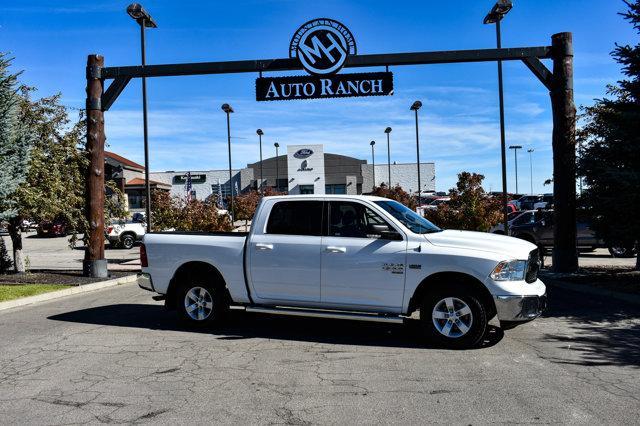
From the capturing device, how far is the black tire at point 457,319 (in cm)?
641

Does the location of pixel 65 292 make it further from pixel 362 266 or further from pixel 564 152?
pixel 564 152

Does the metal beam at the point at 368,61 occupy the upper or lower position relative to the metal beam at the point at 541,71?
upper

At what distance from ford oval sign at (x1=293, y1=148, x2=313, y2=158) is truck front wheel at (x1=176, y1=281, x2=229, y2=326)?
5479cm

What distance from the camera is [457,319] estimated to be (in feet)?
21.3

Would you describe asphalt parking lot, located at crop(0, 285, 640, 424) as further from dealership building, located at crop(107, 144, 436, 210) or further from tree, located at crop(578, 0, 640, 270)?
dealership building, located at crop(107, 144, 436, 210)

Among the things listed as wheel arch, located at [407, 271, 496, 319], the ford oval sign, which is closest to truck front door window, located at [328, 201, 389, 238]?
wheel arch, located at [407, 271, 496, 319]

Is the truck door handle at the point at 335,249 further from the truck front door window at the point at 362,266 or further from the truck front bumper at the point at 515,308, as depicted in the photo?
the truck front bumper at the point at 515,308

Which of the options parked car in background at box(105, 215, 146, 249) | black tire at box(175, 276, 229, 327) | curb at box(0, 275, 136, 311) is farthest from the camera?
parked car in background at box(105, 215, 146, 249)

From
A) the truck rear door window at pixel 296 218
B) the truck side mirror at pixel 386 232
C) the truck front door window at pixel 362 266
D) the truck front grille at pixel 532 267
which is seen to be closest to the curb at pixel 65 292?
the truck rear door window at pixel 296 218

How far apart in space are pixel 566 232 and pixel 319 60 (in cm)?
709

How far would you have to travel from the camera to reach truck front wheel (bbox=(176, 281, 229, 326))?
767cm

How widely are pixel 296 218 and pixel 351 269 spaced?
1.10 meters

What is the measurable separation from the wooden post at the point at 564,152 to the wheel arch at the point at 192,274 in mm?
8801

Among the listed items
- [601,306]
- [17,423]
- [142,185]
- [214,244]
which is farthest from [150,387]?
[142,185]
